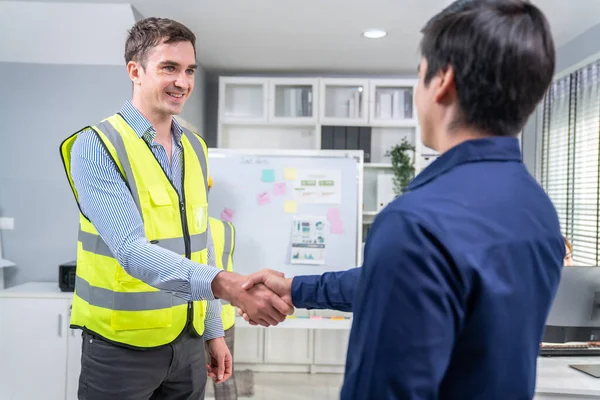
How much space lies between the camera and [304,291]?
4.11 ft

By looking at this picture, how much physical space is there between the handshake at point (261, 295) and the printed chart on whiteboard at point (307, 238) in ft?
8.01

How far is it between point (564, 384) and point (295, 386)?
269 centimetres

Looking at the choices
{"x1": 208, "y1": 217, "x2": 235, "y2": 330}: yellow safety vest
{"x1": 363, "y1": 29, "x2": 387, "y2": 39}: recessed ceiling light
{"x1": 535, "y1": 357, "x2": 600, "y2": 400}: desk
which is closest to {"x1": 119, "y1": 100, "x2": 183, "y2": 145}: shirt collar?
{"x1": 208, "y1": 217, "x2": 235, "y2": 330}: yellow safety vest

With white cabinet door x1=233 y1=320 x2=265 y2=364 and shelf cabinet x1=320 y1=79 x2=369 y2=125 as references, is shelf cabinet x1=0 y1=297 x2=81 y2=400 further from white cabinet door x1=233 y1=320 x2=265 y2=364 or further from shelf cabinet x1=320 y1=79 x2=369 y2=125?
shelf cabinet x1=320 y1=79 x2=369 y2=125

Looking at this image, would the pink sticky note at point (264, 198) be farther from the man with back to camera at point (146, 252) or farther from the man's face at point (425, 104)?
the man's face at point (425, 104)

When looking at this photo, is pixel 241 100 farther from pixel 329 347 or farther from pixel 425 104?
pixel 425 104

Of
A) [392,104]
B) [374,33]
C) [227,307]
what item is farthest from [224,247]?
[392,104]

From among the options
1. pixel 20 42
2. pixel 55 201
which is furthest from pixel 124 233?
pixel 20 42

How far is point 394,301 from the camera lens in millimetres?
644

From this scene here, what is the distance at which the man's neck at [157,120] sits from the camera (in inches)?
59.9

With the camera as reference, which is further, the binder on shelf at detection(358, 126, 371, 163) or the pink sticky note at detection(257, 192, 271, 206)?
the binder on shelf at detection(358, 126, 371, 163)

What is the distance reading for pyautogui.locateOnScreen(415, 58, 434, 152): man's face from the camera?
Result: 771 mm

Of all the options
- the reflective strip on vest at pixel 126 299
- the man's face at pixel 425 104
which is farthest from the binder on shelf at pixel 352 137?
the man's face at pixel 425 104

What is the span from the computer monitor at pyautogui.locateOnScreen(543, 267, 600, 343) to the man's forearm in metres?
1.16
